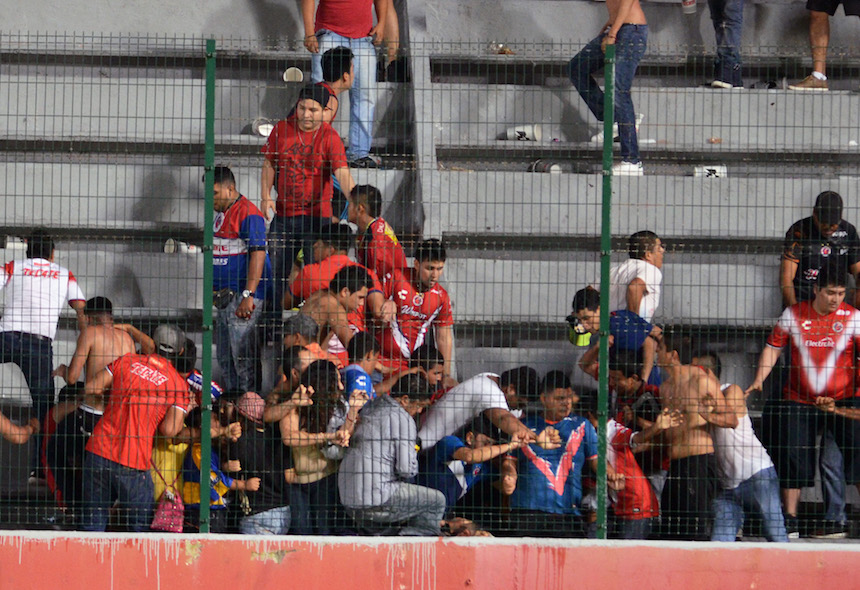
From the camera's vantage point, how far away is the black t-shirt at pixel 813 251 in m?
7.70

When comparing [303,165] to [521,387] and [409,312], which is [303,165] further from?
[521,387]

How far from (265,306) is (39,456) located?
1.78 meters

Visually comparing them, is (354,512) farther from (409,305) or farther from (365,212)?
(365,212)

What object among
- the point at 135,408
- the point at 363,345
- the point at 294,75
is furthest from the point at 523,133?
the point at 135,408

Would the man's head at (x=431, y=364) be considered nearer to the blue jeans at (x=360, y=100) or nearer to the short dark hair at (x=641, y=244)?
the short dark hair at (x=641, y=244)

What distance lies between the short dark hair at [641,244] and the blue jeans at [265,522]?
3101 millimetres

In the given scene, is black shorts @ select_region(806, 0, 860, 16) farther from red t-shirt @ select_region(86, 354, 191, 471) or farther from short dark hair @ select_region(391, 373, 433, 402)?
red t-shirt @ select_region(86, 354, 191, 471)

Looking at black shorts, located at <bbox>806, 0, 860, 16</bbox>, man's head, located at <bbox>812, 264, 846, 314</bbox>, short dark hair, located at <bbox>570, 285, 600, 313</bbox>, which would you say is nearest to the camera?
short dark hair, located at <bbox>570, 285, 600, 313</bbox>

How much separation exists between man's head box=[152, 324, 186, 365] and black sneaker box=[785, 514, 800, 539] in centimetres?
420

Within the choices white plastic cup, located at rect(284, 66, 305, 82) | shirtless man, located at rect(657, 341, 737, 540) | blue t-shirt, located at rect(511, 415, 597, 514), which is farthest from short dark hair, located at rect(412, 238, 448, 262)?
white plastic cup, located at rect(284, 66, 305, 82)

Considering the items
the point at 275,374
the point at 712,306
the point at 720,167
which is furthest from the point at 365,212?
the point at 720,167

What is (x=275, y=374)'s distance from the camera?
726 cm

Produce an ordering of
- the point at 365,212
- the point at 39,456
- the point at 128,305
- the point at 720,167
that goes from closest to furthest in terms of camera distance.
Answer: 1. the point at 39,456
2. the point at 365,212
3. the point at 128,305
4. the point at 720,167

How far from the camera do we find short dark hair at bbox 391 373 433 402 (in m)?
A: 7.26
